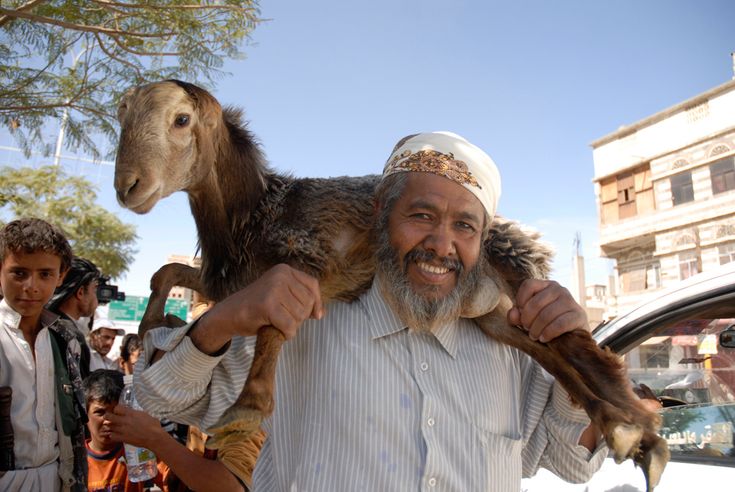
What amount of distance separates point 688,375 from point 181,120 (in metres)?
2.94

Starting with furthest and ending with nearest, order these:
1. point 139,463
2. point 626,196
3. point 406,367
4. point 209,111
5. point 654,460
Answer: point 626,196
point 139,463
point 209,111
point 406,367
point 654,460

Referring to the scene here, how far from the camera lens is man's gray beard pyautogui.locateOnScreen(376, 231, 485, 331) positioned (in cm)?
207

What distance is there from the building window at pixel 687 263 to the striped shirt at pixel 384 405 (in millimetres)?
29255

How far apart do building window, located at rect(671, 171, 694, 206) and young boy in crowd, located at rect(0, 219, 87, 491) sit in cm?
3084

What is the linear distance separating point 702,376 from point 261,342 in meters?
2.37

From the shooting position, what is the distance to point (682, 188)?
94.7 feet

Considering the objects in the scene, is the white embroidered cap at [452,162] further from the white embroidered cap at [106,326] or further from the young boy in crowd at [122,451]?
the white embroidered cap at [106,326]

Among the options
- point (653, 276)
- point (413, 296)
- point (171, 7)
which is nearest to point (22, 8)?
point (171, 7)

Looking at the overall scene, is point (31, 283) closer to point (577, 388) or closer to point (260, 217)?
point (260, 217)

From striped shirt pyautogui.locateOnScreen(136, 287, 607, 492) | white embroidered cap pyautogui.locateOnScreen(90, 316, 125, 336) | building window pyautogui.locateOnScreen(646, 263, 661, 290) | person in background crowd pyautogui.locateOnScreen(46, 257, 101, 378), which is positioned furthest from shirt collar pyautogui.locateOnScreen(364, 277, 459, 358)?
building window pyautogui.locateOnScreen(646, 263, 661, 290)

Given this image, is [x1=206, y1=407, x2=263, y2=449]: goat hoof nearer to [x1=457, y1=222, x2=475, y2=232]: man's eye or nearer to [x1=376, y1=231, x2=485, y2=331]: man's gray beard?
[x1=376, y1=231, x2=485, y2=331]: man's gray beard

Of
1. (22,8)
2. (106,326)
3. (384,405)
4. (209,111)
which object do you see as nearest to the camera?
(384,405)

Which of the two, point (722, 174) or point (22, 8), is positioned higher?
point (722, 174)

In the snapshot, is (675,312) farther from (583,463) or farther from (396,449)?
(396,449)
